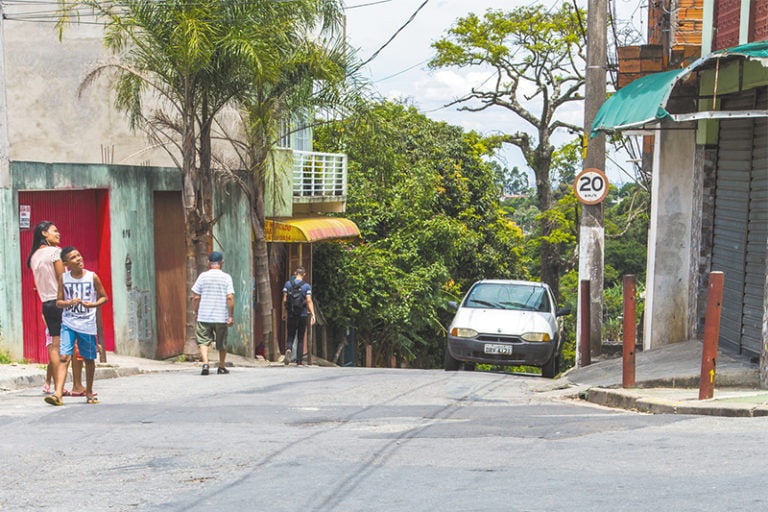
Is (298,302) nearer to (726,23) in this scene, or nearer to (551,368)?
(551,368)

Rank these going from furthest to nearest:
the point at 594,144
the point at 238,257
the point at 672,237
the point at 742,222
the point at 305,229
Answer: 1. the point at 305,229
2. the point at 238,257
3. the point at 594,144
4. the point at 672,237
5. the point at 742,222

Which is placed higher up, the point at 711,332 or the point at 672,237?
the point at 672,237

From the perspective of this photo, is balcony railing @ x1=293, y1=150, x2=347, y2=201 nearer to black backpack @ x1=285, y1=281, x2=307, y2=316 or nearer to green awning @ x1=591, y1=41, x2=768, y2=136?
black backpack @ x1=285, y1=281, x2=307, y2=316

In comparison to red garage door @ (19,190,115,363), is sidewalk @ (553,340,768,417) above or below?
below

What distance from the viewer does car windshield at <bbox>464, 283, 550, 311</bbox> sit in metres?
15.9

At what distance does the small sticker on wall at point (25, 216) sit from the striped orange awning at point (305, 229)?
22.9 feet

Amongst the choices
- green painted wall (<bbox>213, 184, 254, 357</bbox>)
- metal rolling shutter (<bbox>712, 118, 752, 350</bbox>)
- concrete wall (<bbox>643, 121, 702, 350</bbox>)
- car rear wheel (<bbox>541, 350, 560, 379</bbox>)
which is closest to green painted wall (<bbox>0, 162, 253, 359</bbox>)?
green painted wall (<bbox>213, 184, 254, 357</bbox>)

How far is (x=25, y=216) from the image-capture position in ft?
46.9

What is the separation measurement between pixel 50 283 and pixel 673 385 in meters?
7.14

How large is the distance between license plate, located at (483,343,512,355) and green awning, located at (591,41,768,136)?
3997mm

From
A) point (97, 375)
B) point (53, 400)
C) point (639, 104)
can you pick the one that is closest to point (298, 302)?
point (97, 375)

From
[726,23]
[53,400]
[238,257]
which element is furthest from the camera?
[238,257]

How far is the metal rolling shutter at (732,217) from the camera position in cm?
1231

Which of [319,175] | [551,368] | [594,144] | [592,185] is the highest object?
[594,144]
